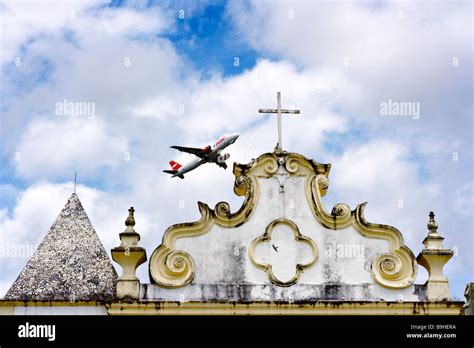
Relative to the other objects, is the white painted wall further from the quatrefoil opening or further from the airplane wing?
the airplane wing

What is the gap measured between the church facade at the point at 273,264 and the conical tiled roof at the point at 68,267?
5cm

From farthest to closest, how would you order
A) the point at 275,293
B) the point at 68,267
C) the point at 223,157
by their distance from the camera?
the point at 223,157, the point at 68,267, the point at 275,293

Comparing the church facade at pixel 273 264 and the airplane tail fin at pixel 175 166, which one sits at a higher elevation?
the airplane tail fin at pixel 175 166

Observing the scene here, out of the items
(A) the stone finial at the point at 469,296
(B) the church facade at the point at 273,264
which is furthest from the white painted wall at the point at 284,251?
(A) the stone finial at the point at 469,296

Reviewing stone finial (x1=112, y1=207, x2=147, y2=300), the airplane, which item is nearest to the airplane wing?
the airplane

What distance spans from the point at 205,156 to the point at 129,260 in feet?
17.6

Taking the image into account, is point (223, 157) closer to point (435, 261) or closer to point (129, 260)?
point (129, 260)

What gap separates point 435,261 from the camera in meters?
22.7

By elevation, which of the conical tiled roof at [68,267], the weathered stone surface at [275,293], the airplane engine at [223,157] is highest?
the airplane engine at [223,157]

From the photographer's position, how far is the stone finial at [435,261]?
2244 centimetres

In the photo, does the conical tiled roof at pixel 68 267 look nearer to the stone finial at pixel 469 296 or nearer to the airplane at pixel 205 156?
the airplane at pixel 205 156

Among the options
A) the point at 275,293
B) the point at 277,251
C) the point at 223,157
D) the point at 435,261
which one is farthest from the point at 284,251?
the point at 223,157

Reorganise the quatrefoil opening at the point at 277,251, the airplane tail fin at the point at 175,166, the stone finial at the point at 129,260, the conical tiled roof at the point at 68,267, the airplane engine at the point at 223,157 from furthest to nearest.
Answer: the airplane tail fin at the point at 175,166
the airplane engine at the point at 223,157
the conical tiled roof at the point at 68,267
the quatrefoil opening at the point at 277,251
the stone finial at the point at 129,260
